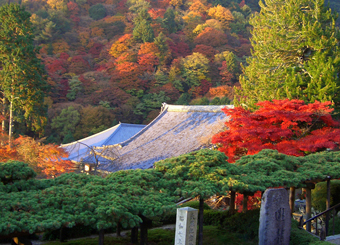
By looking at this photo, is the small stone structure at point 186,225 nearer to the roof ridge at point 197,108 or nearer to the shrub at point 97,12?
the roof ridge at point 197,108

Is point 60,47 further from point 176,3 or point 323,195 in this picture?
point 323,195

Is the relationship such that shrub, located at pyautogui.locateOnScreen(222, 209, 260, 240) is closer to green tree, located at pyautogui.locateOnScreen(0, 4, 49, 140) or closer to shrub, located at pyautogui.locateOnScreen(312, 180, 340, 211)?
shrub, located at pyautogui.locateOnScreen(312, 180, 340, 211)

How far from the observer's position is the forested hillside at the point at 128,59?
89.1 ft

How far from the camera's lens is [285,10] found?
12180 mm

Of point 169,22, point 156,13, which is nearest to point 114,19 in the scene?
point 156,13

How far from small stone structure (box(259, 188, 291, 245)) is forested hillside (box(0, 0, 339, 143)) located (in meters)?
19.2

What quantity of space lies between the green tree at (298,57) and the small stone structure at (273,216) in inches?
208

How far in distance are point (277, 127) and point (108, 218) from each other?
5703 mm

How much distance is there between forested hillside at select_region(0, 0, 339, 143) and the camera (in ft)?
89.1

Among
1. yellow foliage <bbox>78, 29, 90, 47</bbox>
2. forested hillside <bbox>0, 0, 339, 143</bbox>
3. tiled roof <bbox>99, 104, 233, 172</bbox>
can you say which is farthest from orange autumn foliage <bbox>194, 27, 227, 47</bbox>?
tiled roof <bbox>99, 104, 233, 172</bbox>

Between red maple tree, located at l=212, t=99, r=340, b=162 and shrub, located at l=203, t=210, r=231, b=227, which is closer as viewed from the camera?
red maple tree, located at l=212, t=99, r=340, b=162

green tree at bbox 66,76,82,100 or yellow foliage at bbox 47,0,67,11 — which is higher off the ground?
yellow foliage at bbox 47,0,67,11

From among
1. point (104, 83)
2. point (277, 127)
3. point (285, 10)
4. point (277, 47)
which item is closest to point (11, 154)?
point (277, 127)

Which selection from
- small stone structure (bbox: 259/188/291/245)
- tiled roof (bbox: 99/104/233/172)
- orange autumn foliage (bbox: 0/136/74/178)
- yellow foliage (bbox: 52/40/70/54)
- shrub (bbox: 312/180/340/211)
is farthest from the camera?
yellow foliage (bbox: 52/40/70/54)
